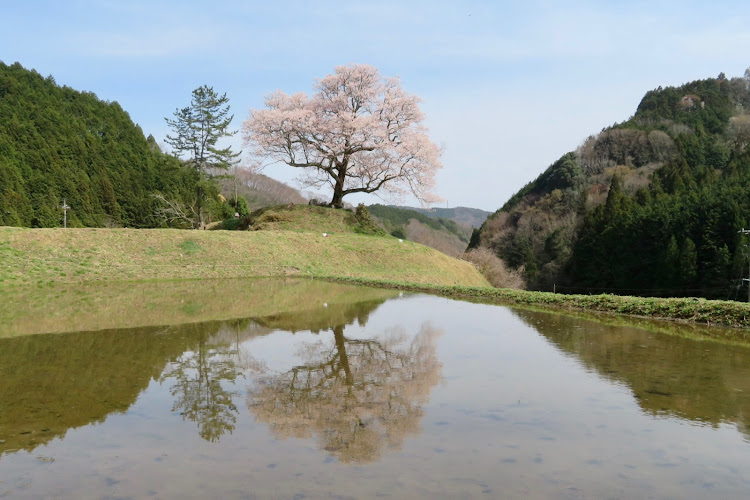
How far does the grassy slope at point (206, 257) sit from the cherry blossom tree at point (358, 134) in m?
4.58

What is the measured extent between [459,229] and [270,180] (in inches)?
2533

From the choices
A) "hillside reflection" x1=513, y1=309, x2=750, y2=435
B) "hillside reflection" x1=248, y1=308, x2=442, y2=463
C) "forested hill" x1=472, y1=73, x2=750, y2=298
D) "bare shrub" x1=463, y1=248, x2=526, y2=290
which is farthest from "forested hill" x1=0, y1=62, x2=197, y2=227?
"forested hill" x1=472, y1=73, x2=750, y2=298

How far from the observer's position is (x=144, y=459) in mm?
4684

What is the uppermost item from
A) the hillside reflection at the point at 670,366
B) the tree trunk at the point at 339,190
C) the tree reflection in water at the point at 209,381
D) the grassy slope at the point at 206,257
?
the tree trunk at the point at 339,190

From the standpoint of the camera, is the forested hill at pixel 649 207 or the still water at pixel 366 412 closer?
the still water at pixel 366 412

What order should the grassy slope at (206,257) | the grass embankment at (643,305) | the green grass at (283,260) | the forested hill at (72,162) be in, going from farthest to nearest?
1. the forested hill at (72,162)
2. the grassy slope at (206,257)
3. the green grass at (283,260)
4. the grass embankment at (643,305)

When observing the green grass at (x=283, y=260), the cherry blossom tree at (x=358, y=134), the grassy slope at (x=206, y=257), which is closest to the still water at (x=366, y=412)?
the green grass at (x=283, y=260)

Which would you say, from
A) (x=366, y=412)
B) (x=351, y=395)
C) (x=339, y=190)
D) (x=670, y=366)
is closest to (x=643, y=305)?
(x=670, y=366)

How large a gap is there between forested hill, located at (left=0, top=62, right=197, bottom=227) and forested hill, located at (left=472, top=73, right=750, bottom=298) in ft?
135

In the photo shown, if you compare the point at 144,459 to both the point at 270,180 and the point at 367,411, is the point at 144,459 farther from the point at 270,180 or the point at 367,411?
the point at 270,180

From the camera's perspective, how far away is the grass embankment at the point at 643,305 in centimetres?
1287

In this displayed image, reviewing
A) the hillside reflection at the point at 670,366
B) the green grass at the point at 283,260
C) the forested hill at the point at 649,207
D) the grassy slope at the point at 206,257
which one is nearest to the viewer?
the hillside reflection at the point at 670,366

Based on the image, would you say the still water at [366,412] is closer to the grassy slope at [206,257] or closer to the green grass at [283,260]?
the green grass at [283,260]

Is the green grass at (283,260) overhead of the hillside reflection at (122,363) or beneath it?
overhead
